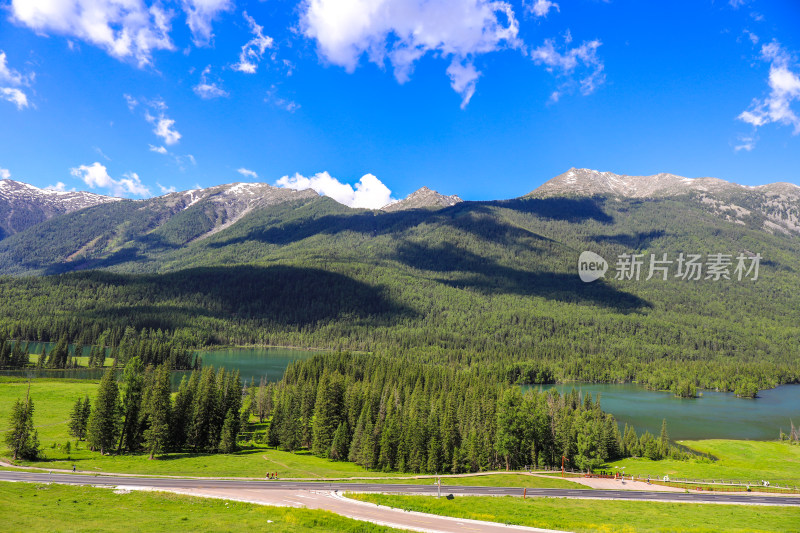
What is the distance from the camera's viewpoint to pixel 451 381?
146 m

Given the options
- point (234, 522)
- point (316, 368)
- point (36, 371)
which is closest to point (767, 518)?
point (234, 522)

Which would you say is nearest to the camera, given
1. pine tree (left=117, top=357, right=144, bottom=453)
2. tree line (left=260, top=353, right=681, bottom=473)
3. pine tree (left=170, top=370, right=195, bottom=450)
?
pine tree (left=117, top=357, right=144, bottom=453)

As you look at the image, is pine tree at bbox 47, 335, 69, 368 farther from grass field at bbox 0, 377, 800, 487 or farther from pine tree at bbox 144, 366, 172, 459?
pine tree at bbox 144, 366, 172, 459

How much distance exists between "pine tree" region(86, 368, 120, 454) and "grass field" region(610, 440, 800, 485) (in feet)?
332

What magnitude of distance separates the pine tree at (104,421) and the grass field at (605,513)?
196 ft

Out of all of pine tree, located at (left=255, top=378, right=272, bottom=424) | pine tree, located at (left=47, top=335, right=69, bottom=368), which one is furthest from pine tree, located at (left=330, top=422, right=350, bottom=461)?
pine tree, located at (left=47, top=335, right=69, bottom=368)

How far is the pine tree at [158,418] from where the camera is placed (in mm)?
81438

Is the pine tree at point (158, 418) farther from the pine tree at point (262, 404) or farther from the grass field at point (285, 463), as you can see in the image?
the pine tree at point (262, 404)

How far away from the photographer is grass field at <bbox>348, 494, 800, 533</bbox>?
38.9 meters

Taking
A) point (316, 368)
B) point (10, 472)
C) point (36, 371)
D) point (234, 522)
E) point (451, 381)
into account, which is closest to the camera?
point (234, 522)

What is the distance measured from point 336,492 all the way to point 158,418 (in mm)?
47927

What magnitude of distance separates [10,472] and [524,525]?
66027mm

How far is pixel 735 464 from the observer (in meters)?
95.2

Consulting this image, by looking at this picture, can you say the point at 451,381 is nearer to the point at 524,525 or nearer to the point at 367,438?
the point at 367,438
